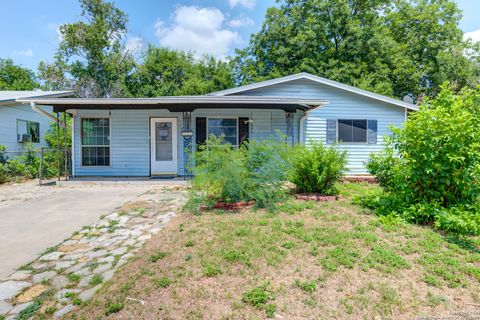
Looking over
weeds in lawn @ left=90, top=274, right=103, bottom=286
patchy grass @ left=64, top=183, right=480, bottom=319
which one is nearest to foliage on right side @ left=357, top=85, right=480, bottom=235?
Answer: patchy grass @ left=64, top=183, right=480, bottom=319

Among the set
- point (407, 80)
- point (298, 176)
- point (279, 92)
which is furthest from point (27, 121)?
point (407, 80)

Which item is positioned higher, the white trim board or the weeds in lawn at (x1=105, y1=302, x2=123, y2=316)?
the white trim board

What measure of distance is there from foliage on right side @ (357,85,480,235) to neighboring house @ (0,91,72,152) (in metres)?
12.8

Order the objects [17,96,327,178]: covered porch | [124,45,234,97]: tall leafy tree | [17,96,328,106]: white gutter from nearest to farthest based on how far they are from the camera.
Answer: [17,96,328,106]: white gutter < [17,96,327,178]: covered porch < [124,45,234,97]: tall leafy tree

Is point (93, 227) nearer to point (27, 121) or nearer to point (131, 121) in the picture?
point (131, 121)

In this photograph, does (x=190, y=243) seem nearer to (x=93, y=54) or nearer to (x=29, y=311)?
(x=29, y=311)

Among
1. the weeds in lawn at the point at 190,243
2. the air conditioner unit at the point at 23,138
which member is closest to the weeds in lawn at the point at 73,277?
the weeds in lawn at the point at 190,243

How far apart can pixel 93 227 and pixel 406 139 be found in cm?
535

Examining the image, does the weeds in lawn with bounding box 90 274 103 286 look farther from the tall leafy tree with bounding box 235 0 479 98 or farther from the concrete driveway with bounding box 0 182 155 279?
the tall leafy tree with bounding box 235 0 479 98

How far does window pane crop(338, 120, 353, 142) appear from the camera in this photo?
10.5m

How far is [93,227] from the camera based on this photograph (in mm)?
4742

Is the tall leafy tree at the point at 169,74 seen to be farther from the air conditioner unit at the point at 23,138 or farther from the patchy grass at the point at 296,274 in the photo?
the patchy grass at the point at 296,274

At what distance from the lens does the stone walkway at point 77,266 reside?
262 centimetres

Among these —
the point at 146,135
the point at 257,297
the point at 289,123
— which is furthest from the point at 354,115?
the point at 257,297
